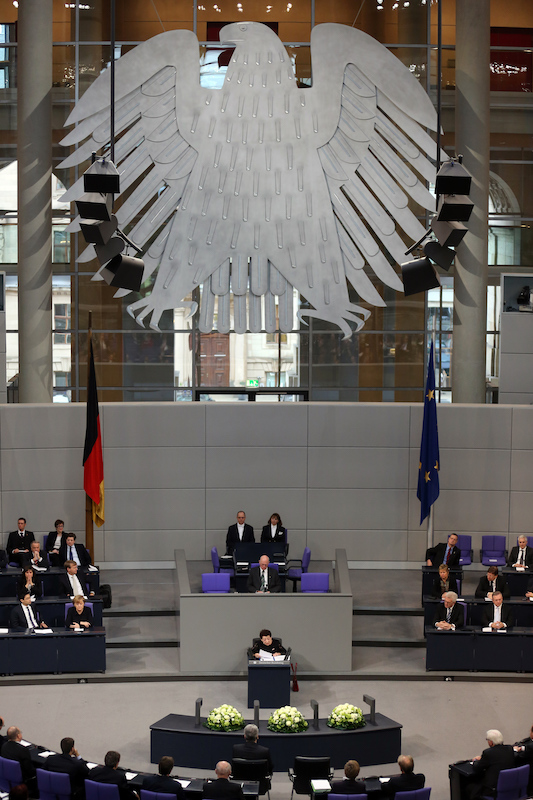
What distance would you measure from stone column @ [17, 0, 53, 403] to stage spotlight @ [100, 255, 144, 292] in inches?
193

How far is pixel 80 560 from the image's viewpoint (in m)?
14.7

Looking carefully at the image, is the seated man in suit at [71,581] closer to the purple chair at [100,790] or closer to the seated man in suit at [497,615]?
the purple chair at [100,790]

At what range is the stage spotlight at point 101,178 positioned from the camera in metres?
10.6

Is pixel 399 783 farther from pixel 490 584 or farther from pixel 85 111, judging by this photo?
pixel 85 111

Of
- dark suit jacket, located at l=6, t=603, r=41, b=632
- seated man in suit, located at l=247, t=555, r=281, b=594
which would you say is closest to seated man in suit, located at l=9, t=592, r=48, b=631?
dark suit jacket, located at l=6, t=603, r=41, b=632

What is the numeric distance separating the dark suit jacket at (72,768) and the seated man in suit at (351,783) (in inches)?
86.5

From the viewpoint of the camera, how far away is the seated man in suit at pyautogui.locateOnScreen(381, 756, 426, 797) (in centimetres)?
881

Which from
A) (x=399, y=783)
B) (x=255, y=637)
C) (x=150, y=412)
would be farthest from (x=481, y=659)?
(x=150, y=412)

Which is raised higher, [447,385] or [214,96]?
[214,96]

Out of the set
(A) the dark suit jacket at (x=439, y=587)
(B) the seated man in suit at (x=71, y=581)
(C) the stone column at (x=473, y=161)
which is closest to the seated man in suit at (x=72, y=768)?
(B) the seated man in suit at (x=71, y=581)

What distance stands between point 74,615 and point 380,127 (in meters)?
8.63

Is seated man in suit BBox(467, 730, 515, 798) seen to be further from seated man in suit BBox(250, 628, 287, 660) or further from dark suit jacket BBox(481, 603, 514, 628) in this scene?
dark suit jacket BBox(481, 603, 514, 628)

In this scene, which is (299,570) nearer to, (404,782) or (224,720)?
(224,720)

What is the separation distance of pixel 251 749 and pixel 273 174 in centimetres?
939
